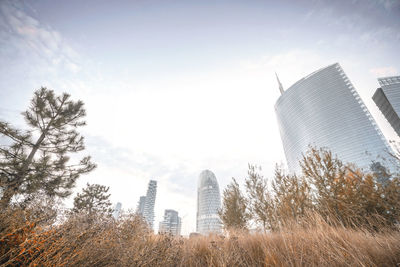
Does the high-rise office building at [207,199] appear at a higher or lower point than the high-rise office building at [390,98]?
lower

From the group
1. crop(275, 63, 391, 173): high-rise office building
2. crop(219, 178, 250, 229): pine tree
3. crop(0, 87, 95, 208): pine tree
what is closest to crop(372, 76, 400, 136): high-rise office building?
crop(275, 63, 391, 173): high-rise office building

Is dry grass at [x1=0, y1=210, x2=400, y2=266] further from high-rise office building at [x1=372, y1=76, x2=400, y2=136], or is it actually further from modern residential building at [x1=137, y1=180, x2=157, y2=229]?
modern residential building at [x1=137, y1=180, x2=157, y2=229]

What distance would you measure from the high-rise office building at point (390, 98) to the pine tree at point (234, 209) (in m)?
94.0

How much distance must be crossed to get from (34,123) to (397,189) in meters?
19.8

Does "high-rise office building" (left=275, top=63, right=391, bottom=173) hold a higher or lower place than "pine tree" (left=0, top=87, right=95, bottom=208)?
higher

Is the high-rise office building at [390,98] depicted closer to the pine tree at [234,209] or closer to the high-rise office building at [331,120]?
the high-rise office building at [331,120]

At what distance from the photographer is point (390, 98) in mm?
66500

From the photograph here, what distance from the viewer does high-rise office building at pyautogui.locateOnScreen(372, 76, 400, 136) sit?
213 feet

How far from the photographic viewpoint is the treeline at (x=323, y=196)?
603 centimetres

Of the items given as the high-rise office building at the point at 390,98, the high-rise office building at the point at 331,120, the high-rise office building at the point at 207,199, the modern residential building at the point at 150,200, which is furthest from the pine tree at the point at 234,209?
the modern residential building at the point at 150,200

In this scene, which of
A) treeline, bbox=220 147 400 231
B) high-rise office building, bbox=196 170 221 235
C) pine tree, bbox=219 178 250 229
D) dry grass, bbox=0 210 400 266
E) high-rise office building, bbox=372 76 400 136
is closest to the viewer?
dry grass, bbox=0 210 400 266

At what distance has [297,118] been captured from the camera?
8656 centimetres

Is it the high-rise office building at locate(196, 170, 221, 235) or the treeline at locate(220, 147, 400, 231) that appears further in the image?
the high-rise office building at locate(196, 170, 221, 235)

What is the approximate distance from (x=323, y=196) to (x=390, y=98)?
10199 cm
